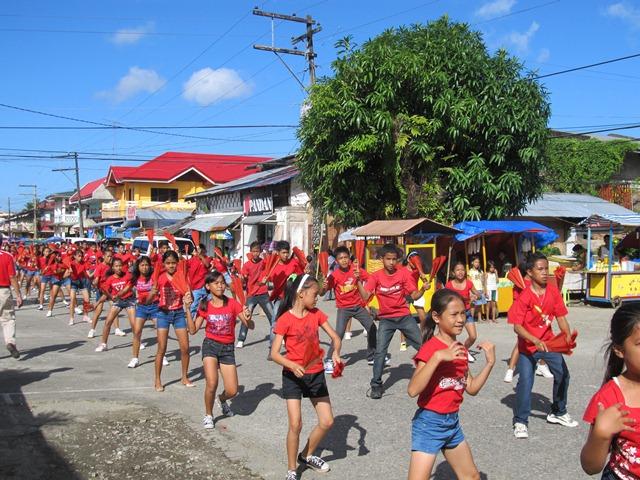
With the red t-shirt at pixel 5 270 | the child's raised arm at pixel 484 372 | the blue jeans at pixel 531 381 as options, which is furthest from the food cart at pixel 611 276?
the child's raised arm at pixel 484 372

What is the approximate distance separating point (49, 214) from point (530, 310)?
88.4 metres

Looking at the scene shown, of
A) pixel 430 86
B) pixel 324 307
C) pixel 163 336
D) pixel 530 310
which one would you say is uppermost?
pixel 430 86

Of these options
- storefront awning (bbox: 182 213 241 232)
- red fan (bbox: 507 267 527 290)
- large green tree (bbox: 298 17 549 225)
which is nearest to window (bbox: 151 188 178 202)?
Result: storefront awning (bbox: 182 213 241 232)

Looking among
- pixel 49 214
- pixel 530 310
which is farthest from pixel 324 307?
pixel 49 214

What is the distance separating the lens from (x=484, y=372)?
12.6 ft

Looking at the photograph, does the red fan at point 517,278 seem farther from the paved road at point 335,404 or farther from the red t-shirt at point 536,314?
the paved road at point 335,404

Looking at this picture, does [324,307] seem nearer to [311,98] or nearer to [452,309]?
[311,98]

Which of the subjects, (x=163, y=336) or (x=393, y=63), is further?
(x=393, y=63)

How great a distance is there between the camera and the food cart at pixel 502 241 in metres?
15.5

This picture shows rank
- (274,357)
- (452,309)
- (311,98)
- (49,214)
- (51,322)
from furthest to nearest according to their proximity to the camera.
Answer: (49,214) → (311,98) → (51,322) → (274,357) → (452,309)

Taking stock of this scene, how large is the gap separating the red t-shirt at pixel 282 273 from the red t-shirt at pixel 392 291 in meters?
3.05

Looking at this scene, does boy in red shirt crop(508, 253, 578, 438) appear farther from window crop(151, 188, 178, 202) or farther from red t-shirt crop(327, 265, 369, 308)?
window crop(151, 188, 178, 202)

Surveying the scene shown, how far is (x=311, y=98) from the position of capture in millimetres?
17734

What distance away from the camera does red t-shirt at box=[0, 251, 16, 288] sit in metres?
9.98
